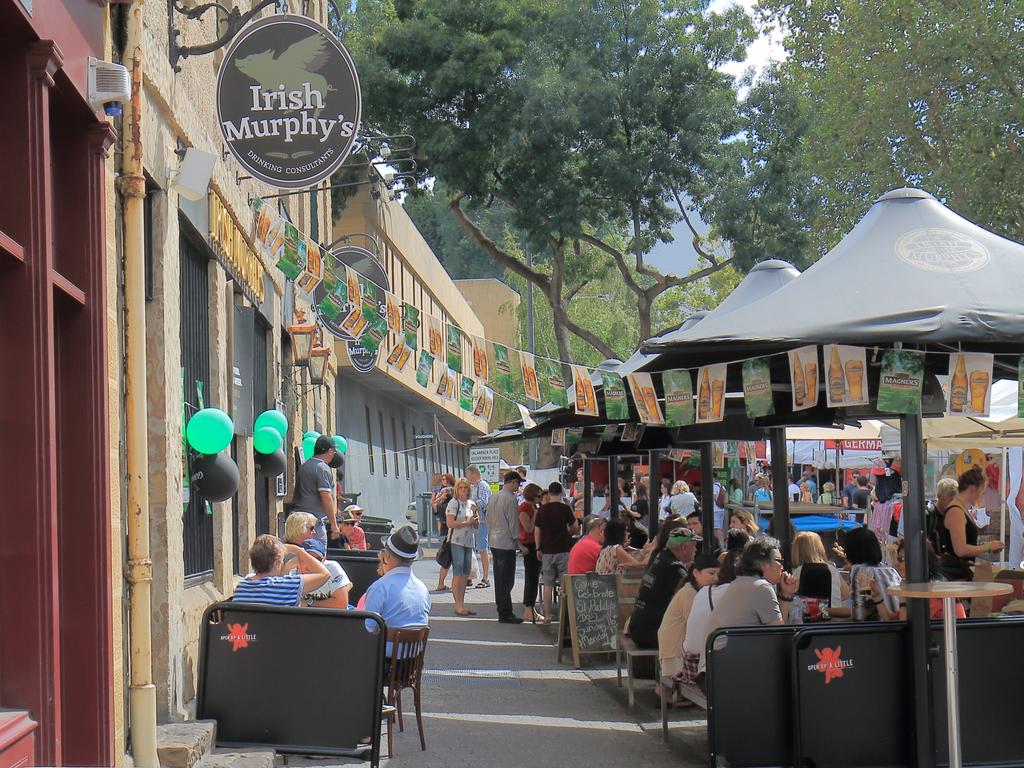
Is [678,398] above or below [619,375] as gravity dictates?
below

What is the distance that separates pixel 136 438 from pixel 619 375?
5.22m

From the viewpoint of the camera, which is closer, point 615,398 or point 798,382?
point 798,382

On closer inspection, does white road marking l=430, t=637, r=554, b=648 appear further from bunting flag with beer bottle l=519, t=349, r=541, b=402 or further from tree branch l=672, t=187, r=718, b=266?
tree branch l=672, t=187, r=718, b=266

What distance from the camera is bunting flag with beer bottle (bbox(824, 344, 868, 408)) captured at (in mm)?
7512

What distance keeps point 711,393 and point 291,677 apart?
145 inches

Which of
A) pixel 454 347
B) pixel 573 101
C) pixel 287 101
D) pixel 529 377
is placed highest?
pixel 573 101

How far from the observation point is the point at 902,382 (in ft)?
23.6

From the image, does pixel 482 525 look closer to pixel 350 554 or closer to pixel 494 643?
pixel 494 643

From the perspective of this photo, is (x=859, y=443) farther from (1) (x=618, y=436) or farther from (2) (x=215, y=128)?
(2) (x=215, y=128)

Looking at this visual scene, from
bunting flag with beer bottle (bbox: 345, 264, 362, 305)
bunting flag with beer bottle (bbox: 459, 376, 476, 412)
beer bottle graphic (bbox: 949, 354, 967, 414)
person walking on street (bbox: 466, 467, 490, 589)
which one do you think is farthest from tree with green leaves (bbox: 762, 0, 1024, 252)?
beer bottle graphic (bbox: 949, 354, 967, 414)

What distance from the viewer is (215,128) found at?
1091 cm

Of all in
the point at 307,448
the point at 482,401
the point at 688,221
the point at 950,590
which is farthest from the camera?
the point at 688,221

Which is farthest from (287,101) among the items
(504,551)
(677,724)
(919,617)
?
(504,551)

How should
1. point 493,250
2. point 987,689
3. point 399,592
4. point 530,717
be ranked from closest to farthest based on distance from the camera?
point 987,689 → point 399,592 → point 530,717 → point 493,250
